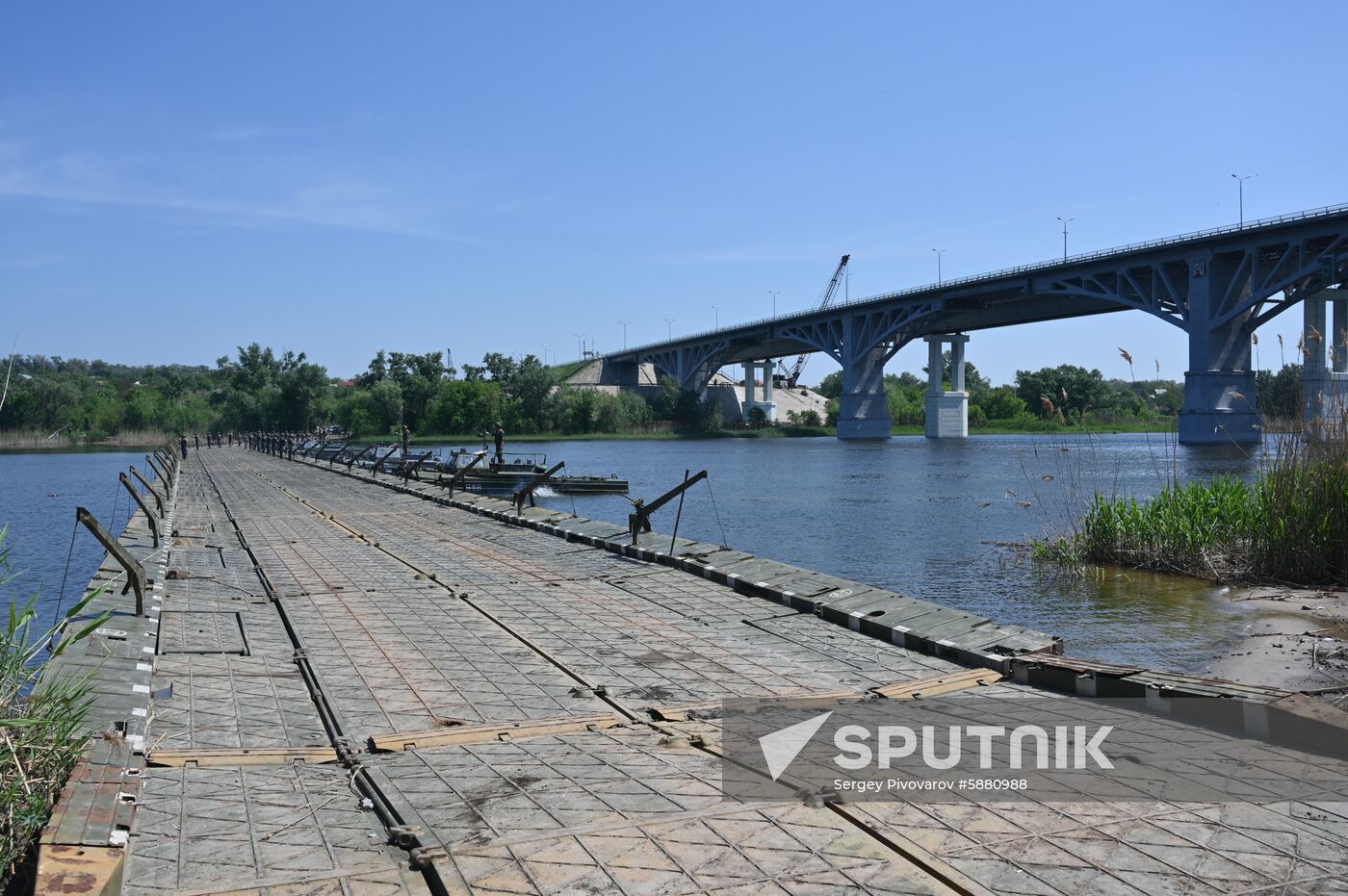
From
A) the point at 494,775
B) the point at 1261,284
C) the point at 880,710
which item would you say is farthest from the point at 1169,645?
the point at 1261,284

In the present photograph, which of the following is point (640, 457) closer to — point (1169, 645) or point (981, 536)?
point (981, 536)

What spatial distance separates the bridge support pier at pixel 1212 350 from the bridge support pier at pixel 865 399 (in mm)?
37435

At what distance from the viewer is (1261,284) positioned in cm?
5988

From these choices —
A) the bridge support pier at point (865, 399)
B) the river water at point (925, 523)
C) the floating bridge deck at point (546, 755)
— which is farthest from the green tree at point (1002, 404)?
the floating bridge deck at point (546, 755)

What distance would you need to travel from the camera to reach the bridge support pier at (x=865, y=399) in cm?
9900

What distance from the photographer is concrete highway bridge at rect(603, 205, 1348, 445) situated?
5769cm

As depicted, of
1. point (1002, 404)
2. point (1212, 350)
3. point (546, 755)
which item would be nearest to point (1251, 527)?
point (546, 755)

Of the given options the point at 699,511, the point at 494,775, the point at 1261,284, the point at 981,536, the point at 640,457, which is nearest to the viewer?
the point at 494,775

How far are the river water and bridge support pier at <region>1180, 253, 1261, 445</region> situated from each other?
247 centimetres

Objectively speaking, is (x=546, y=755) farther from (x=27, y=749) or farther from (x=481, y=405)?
(x=481, y=405)

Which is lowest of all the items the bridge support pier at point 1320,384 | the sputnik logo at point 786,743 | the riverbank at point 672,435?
the sputnik logo at point 786,743

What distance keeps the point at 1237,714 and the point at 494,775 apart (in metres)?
5.49

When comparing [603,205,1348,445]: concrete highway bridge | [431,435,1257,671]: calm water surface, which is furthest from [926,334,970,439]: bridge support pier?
[431,435,1257,671]: calm water surface

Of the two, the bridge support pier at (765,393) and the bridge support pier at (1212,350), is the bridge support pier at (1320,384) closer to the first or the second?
the bridge support pier at (1212,350)
